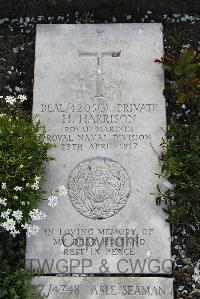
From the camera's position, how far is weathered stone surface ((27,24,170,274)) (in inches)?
202

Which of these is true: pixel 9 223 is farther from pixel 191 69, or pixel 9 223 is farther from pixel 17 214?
pixel 191 69

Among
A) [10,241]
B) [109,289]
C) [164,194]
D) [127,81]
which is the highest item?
[127,81]

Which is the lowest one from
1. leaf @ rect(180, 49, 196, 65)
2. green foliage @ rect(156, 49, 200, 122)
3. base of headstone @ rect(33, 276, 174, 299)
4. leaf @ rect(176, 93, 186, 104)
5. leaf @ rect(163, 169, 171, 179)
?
base of headstone @ rect(33, 276, 174, 299)

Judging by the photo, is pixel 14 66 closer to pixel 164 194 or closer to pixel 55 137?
pixel 55 137

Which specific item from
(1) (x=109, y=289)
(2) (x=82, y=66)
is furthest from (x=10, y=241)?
(2) (x=82, y=66)

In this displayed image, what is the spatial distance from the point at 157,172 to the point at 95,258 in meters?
0.89

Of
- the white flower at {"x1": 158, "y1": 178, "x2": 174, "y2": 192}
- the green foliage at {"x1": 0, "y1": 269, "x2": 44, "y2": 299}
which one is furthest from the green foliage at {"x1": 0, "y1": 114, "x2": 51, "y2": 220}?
the white flower at {"x1": 158, "y1": 178, "x2": 174, "y2": 192}

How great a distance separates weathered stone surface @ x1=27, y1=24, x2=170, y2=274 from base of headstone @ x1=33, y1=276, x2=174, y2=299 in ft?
0.27

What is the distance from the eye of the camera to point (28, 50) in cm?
591

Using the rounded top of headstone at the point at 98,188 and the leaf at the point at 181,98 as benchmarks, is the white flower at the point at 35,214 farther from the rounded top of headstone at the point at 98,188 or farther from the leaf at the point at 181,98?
the leaf at the point at 181,98

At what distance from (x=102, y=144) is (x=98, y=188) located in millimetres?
396

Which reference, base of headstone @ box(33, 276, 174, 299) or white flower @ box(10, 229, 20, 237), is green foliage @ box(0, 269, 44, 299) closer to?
base of headstone @ box(33, 276, 174, 299)

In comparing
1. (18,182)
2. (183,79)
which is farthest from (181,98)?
(18,182)

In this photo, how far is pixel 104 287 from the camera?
5027 millimetres
